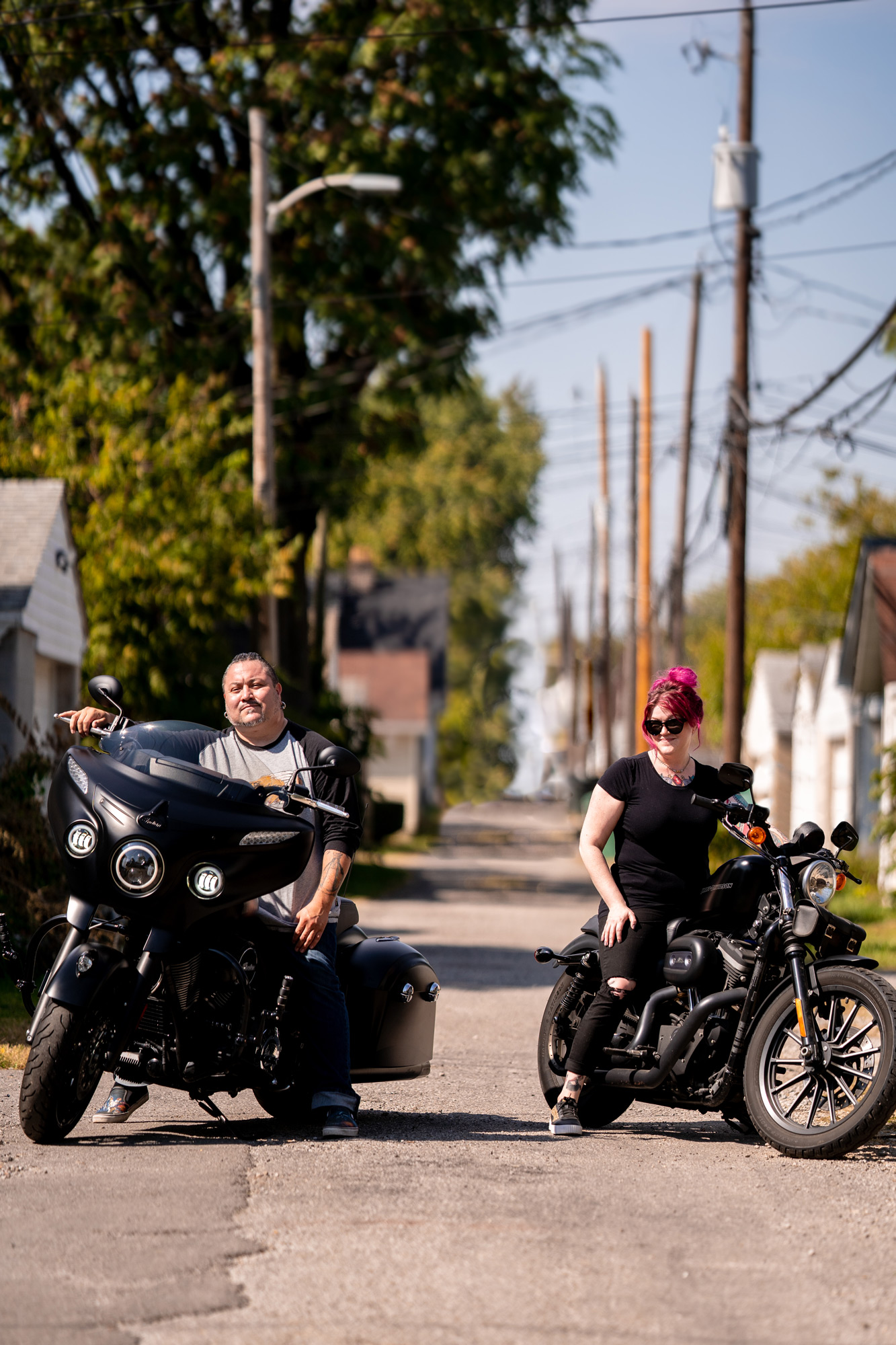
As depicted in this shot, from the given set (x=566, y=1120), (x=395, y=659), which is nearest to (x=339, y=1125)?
(x=566, y=1120)

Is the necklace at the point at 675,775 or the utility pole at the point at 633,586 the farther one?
the utility pole at the point at 633,586

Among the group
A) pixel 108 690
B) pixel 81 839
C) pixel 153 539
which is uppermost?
pixel 153 539

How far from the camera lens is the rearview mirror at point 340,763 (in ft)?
21.3

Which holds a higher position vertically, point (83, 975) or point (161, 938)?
point (161, 938)

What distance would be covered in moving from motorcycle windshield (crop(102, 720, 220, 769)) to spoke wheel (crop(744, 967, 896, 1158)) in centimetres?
234

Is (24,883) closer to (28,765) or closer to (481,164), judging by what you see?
(28,765)

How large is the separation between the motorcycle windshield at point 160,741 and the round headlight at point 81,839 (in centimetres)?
29

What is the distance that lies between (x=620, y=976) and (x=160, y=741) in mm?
1958

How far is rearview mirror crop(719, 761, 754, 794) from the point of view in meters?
6.94

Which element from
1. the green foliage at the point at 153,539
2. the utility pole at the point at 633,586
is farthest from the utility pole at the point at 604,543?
the green foliage at the point at 153,539

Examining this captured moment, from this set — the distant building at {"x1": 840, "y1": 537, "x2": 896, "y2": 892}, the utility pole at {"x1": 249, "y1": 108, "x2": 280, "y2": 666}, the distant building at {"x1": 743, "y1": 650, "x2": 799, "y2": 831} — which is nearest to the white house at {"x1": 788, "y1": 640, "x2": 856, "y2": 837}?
the distant building at {"x1": 840, "y1": 537, "x2": 896, "y2": 892}

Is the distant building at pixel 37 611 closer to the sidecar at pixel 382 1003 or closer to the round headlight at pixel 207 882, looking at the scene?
the sidecar at pixel 382 1003

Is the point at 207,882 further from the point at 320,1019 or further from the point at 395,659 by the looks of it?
the point at 395,659

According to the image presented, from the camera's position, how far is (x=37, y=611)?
54.1 feet
